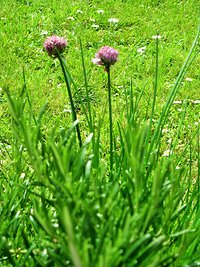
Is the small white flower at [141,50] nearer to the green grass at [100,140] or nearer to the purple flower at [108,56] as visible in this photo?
the green grass at [100,140]

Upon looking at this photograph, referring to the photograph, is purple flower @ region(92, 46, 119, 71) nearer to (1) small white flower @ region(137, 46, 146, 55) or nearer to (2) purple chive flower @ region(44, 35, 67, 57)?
(2) purple chive flower @ region(44, 35, 67, 57)

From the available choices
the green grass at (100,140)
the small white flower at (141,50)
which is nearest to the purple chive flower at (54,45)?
the green grass at (100,140)

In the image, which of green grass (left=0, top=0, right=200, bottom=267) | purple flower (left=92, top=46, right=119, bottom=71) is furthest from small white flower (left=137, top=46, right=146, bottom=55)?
purple flower (left=92, top=46, right=119, bottom=71)

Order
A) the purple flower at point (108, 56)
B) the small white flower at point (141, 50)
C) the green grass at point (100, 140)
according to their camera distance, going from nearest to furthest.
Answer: the green grass at point (100, 140) → the purple flower at point (108, 56) → the small white flower at point (141, 50)

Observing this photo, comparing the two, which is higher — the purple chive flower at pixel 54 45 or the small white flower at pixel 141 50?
the purple chive flower at pixel 54 45

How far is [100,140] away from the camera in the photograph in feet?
10.3

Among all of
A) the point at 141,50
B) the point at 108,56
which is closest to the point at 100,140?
the point at 141,50

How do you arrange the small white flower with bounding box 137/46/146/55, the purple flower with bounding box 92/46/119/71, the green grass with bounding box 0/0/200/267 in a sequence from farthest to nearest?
the small white flower with bounding box 137/46/146/55
the purple flower with bounding box 92/46/119/71
the green grass with bounding box 0/0/200/267

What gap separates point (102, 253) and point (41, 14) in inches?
188

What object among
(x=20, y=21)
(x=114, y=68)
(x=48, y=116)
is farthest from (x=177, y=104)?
(x=20, y=21)

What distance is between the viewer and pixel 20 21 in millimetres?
4945

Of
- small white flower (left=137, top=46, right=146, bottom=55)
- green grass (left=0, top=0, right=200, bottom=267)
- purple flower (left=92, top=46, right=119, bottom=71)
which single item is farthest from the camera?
small white flower (left=137, top=46, right=146, bottom=55)

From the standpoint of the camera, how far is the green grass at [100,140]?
675 mm

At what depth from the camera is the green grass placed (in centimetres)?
68
